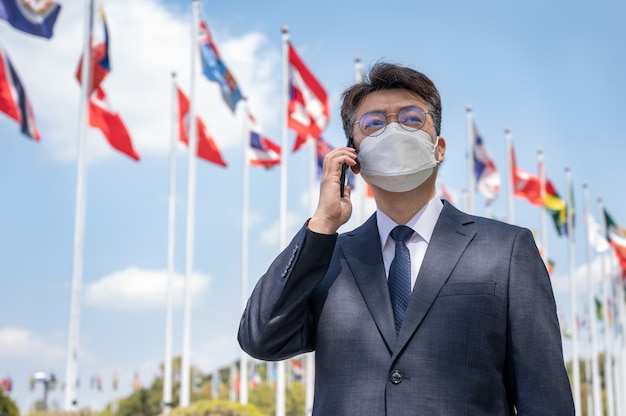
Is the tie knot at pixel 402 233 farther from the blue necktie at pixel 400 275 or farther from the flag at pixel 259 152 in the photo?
the flag at pixel 259 152

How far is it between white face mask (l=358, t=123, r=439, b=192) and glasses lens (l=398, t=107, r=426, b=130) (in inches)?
0.9

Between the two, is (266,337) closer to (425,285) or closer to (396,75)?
(425,285)

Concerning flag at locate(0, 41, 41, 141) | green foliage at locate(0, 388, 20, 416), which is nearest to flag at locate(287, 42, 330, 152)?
flag at locate(0, 41, 41, 141)

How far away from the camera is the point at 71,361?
14.0m

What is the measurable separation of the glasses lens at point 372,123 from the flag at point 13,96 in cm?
1149

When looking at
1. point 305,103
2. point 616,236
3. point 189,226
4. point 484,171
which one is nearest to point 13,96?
point 189,226

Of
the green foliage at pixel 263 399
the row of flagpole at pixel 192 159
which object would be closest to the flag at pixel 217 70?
the row of flagpole at pixel 192 159

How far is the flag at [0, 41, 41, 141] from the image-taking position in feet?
43.6

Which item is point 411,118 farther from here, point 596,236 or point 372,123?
point 596,236

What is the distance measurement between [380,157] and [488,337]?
2.14 ft

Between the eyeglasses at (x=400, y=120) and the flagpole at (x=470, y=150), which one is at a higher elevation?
the flagpole at (x=470, y=150)

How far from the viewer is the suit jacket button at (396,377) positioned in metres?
2.50

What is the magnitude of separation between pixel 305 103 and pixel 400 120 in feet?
50.8

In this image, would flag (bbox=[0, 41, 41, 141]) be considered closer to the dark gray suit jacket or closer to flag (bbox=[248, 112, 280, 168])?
flag (bbox=[248, 112, 280, 168])
